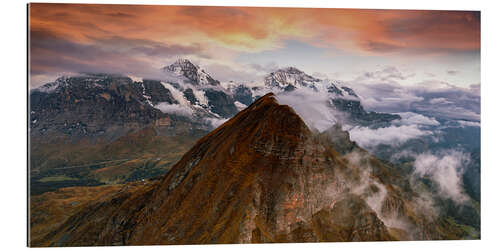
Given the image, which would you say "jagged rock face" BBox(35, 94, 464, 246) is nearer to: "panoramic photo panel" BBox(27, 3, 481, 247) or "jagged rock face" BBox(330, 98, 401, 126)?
"panoramic photo panel" BBox(27, 3, 481, 247)

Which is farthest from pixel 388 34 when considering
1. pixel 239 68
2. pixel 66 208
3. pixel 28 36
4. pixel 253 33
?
pixel 66 208

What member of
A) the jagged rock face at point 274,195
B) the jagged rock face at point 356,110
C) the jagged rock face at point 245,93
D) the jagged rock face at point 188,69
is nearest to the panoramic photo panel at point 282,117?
the jagged rock face at point 274,195

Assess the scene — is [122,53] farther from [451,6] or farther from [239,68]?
[451,6]

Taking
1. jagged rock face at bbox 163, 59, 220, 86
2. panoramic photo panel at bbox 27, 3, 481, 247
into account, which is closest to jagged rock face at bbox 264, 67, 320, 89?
panoramic photo panel at bbox 27, 3, 481, 247

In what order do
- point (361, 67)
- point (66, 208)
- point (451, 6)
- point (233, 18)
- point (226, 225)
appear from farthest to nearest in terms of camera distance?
point (66, 208)
point (361, 67)
point (233, 18)
point (451, 6)
point (226, 225)

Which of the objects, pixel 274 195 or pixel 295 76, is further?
pixel 295 76

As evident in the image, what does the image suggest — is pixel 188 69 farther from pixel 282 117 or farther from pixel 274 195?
pixel 274 195

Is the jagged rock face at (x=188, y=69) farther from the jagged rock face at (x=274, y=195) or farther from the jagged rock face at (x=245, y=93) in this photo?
the jagged rock face at (x=274, y=195)

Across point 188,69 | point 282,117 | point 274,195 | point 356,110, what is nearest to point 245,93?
point 188,69
